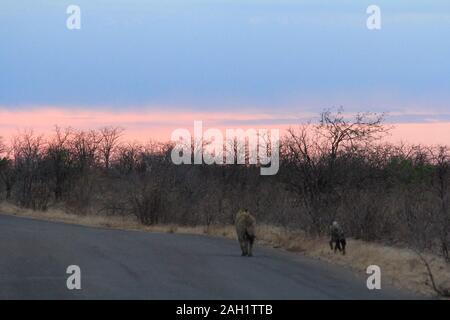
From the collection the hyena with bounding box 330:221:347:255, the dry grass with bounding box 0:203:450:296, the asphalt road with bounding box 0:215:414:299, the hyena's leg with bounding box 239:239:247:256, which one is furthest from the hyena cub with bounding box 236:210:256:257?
the hyena with bounding box 330:221:347:255

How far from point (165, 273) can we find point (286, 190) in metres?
17.3

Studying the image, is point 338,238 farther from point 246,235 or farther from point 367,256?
point 246,235

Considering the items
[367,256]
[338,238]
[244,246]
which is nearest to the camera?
[367,256]

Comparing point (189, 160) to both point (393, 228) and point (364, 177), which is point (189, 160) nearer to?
point (364, 177)

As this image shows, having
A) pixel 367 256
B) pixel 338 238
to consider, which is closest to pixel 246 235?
pixel 338 238

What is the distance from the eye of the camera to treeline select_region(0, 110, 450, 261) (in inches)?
997

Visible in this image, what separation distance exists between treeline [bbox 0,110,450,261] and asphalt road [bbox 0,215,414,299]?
453cm

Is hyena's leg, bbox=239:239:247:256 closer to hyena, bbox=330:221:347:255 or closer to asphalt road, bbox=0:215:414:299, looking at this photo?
asphalt road, bbox=0:215:414:299

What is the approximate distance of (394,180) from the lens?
3597cm

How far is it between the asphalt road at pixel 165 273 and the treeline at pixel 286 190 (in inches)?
179

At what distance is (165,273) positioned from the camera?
1559 centimetres

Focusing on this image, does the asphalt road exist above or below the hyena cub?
below

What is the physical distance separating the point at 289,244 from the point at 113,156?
6950 cm

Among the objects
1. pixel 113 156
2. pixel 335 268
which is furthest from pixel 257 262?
pixel 113 156
